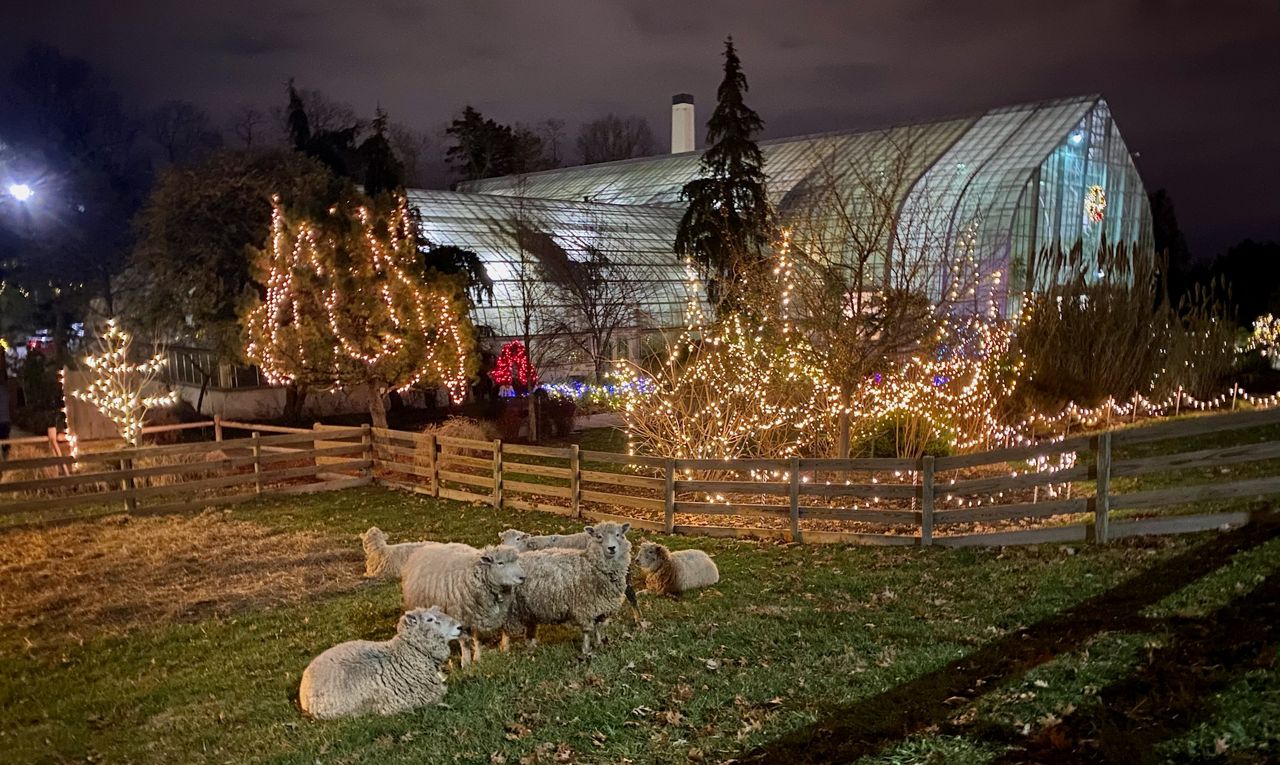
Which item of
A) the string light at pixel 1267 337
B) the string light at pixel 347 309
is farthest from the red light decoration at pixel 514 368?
the string light at pixel 1267 337

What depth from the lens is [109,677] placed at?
720cm

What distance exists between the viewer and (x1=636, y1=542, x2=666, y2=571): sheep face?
8492 mm

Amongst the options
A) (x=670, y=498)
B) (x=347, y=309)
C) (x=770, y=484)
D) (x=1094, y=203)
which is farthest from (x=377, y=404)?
(x=1094, y=203)

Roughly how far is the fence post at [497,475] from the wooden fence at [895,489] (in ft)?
0.07

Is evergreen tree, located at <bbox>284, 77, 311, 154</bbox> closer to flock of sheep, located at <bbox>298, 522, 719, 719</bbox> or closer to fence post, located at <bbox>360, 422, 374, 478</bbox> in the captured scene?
fence post, located at <bbox>360, 422, 374, 478</bbox>

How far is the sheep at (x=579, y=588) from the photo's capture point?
714cm

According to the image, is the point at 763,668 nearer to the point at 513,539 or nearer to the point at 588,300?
the point at 513,539

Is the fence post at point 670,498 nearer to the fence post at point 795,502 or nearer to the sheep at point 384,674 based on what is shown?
the fence post at point 795,502

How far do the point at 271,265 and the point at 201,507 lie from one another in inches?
240

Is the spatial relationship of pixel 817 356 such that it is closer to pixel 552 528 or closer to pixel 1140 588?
pixel 552 528

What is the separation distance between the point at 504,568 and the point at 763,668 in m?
A: 2.14

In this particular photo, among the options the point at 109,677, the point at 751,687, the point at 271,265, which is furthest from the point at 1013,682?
the point at 271,265

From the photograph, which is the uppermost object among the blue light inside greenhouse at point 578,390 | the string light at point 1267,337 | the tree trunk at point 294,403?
the string light at point 1267,337

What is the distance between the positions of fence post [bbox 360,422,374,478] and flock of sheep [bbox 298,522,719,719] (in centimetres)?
854
